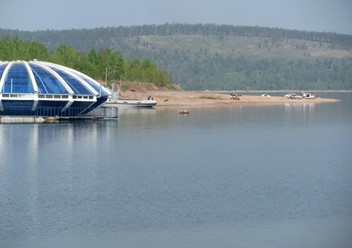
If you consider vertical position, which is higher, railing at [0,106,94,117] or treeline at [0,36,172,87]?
treeline at [0,36,172,87]

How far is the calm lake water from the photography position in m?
36.2

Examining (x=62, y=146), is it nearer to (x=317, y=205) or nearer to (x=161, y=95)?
(x=317, y=205)

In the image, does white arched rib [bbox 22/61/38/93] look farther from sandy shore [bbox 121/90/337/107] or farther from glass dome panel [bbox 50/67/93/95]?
sandy shore [bbox 121/90/337/107]

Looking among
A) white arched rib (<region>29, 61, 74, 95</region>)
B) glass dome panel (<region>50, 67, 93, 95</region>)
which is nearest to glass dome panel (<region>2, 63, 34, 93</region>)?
white arched rib (<region>29, 61, 74, 95</region>)

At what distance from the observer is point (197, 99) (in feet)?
541

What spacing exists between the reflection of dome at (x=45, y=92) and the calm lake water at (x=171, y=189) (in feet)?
21.1

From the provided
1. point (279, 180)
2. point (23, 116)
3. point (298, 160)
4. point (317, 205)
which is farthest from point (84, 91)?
point (317, 205)

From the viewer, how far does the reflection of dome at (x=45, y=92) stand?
8912 cm

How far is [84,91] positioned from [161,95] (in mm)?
78243

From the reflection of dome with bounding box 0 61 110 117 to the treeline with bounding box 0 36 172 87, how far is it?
41445mm

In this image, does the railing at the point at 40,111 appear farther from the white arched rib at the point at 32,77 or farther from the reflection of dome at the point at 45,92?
the white arched rib at the point at 32,77

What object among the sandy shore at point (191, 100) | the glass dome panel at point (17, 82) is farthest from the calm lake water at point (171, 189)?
the sandy shore at point (191, 100)

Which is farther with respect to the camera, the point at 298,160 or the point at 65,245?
the point at 298,160

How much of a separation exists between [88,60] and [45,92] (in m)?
82.2
